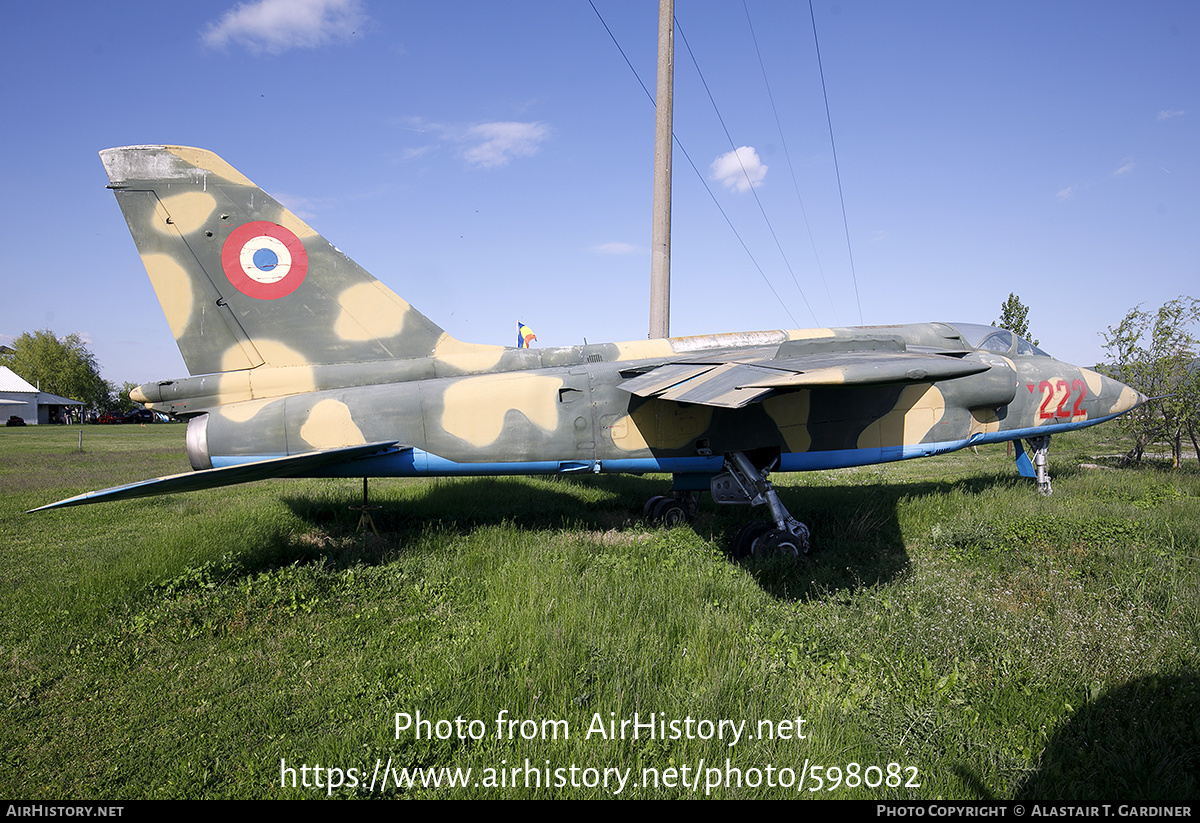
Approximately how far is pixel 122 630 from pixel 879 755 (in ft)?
19.2

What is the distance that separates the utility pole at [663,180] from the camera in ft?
33.2

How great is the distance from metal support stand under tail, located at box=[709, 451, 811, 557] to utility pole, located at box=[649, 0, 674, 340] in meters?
3.85

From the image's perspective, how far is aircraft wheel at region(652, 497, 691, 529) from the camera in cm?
910

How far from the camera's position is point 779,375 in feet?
18.0

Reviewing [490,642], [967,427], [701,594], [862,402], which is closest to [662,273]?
[862,402]

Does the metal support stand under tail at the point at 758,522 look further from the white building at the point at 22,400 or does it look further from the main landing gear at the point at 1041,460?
the white building at the point at 22,400

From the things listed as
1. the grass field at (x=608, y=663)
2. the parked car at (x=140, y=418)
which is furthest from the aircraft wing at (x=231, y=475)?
the parked car at (x=140, y=418)

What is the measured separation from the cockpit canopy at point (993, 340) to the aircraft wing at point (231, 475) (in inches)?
330

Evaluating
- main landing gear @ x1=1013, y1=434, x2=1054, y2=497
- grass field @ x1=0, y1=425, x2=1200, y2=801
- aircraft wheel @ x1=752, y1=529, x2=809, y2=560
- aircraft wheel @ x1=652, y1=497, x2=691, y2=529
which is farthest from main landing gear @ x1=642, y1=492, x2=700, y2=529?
main landing gear @ x1=1013, y1=434, x2=1054, y2=497

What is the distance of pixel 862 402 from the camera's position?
25.0 ft

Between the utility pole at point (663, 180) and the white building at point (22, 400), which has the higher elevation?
the utility pole at point (663, 180)

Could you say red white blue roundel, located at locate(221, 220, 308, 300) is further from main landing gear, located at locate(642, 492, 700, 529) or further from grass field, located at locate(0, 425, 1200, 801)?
main landing gear, located at locate(642, 492, 700, 529)

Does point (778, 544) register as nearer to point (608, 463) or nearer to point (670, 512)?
point (608, 463)

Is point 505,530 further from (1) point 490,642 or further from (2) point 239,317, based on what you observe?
(2) point 239,317
